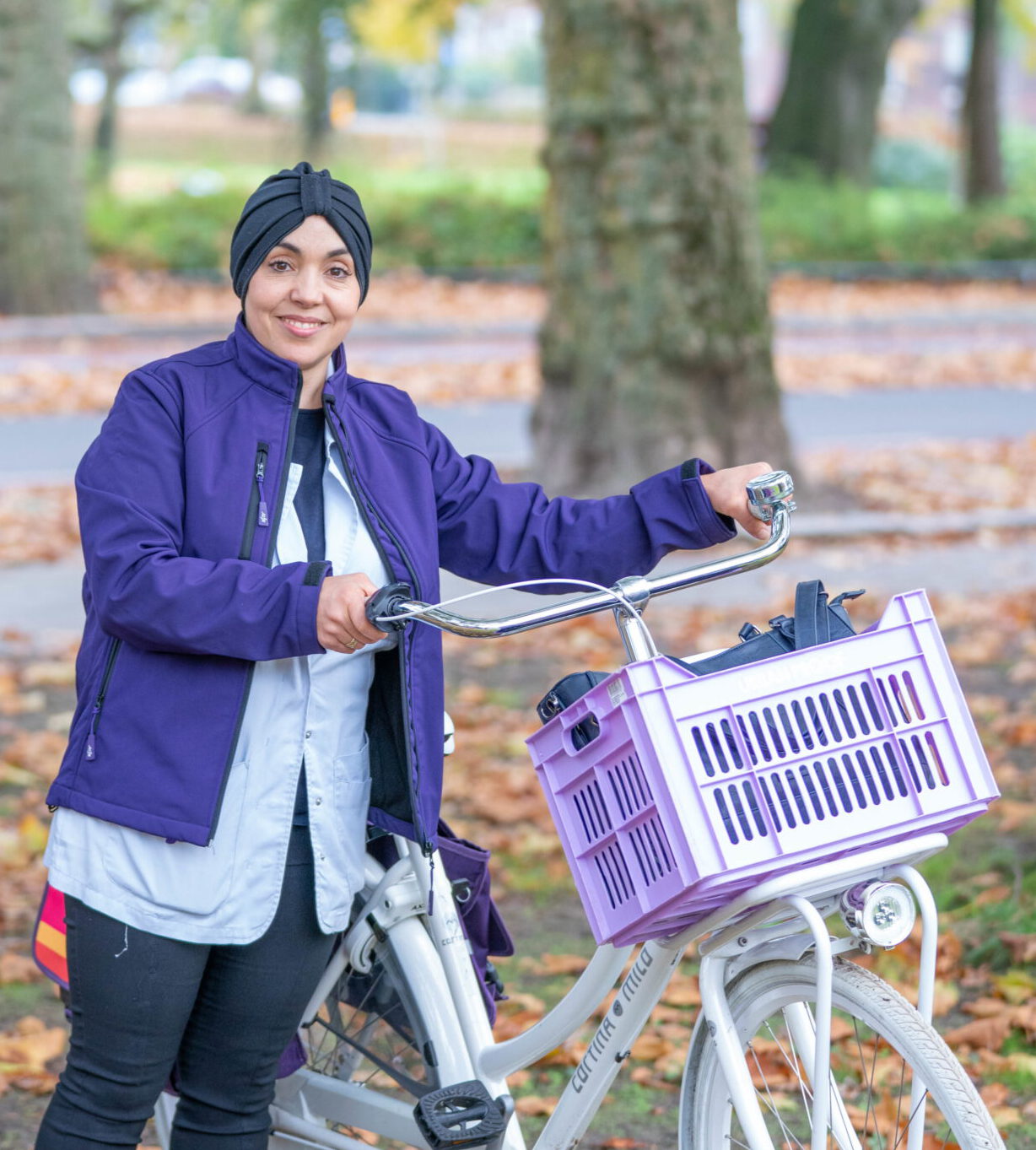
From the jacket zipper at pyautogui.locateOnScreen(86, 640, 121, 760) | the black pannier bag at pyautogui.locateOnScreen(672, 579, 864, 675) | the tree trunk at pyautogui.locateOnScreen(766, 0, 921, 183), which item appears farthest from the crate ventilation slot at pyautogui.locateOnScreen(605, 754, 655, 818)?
the tree trunk at pyautogui.locateOnScreen(766, 0, 921, 183)

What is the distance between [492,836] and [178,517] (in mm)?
3074

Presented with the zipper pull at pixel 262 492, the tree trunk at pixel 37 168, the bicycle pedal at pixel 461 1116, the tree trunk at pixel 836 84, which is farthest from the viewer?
the tree trunk at pixel 836 84

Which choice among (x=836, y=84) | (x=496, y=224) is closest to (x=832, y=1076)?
(x=496, y=224)

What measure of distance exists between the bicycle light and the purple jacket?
0.68 meters

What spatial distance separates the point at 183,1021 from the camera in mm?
2645

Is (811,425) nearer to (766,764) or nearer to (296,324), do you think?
(296,324)

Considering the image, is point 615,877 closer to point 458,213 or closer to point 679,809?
point 679,809

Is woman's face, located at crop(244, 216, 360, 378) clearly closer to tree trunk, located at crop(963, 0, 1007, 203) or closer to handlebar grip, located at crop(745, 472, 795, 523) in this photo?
handlebar grip, located at crop(745, 472, 795, 523)

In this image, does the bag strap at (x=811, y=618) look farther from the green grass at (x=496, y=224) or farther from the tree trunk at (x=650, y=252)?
the green grass at (x=496, y=224)

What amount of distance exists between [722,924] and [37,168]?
1557cm

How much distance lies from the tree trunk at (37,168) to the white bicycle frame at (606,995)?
14834 millimetres

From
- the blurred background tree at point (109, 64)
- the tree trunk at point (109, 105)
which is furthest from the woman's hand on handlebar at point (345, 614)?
the tree trunk at point (109, 105)

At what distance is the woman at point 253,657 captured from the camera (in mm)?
2443

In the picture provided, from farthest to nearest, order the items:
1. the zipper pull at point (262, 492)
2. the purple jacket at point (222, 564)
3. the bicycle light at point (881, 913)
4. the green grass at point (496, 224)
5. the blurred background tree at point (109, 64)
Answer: the blurred background tree at point (109, 64)
the green grass at point (496, 224)
the zipper pull at point (262, 492)
the purple jacket at point (222, 564)
the bicycle light at point (881, 913)
